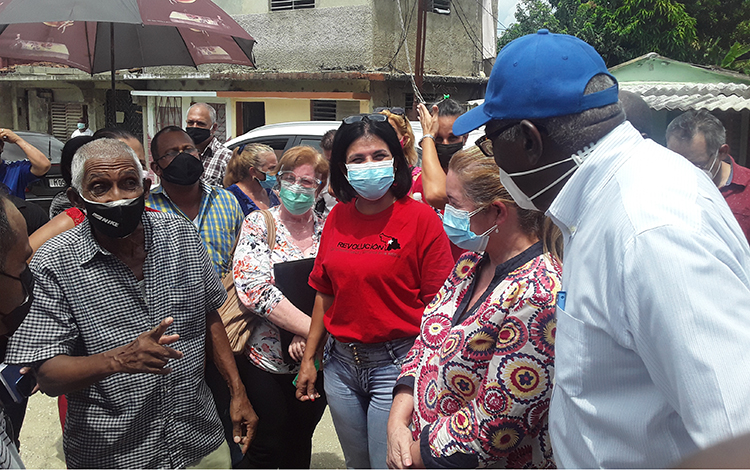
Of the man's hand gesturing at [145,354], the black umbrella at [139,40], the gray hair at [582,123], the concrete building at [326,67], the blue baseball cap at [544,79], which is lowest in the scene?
the man's hand gesturing at [145,354]

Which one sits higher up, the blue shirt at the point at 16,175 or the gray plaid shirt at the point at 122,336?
the blue shirt at the point at 16,175

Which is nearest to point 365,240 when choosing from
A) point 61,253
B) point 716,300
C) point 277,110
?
point 61,253

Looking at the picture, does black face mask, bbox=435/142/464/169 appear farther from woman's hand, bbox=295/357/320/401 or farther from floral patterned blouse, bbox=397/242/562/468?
floral patterned blouse, bbox=397/242/562/468

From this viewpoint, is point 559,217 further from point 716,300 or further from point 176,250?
point 176,250

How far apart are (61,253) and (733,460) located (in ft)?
7.27

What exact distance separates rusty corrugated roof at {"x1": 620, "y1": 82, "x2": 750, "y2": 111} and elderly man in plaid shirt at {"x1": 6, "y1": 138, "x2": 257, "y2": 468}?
933 cm

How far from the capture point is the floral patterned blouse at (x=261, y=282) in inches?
123

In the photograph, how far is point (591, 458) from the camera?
1333 mm

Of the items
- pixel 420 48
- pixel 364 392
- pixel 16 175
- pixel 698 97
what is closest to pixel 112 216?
pixel 364 392

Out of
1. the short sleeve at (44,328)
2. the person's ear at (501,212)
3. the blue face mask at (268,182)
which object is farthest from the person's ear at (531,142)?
the blue face mask at (268,182)

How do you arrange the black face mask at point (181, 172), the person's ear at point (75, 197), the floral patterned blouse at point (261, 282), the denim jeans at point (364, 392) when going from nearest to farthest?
1. the person's ear at point (75, 197)
2. the denim jeans at point (364, 392)
3. the floral patterned blouse at point (261, 282)
4. the black face mask at point (181, 172)

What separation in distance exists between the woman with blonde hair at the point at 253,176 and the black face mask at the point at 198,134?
112 cm

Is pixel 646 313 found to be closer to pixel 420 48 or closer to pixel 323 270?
pixel 323 270

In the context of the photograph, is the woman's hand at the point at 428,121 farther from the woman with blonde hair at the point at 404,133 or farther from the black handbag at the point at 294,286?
the black handbag at the point at 294,286
